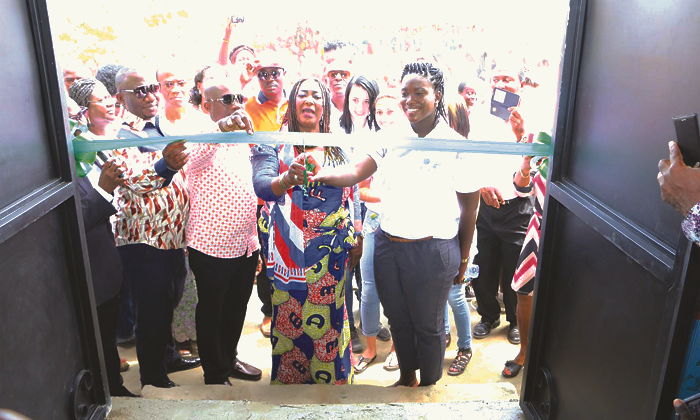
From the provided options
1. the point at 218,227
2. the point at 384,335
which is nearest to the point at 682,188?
the point at 218,227

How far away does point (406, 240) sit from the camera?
240cm

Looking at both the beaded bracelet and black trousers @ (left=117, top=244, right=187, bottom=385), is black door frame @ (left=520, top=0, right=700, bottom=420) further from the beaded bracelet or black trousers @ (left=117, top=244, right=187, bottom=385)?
black trousers @ (left=117, top=244, right=187, bottom=385)

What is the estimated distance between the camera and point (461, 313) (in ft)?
10.2

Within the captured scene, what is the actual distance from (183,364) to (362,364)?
1.08m

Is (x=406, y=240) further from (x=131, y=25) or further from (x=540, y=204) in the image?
(x=131, y=25)

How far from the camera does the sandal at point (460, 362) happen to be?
317cm

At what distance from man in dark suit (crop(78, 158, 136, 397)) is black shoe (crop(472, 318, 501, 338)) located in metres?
2.26

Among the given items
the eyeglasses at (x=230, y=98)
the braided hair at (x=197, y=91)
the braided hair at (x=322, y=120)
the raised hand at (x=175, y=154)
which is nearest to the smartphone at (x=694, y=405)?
the braided hair at (x=322, y=120)

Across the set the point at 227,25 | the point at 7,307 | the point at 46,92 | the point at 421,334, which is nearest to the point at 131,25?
the point at 227,25

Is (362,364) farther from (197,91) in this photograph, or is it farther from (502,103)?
(197,91)

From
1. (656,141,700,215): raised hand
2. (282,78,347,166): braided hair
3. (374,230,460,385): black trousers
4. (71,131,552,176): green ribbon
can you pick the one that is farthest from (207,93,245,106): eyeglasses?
(656,141,700,215): raised hand

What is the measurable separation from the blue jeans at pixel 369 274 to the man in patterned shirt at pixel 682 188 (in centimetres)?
201

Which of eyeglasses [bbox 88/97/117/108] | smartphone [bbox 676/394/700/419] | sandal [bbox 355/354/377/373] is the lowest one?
sandal [bbox 355/354/377/373]

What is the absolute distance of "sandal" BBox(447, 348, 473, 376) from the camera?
3170 millimetres
